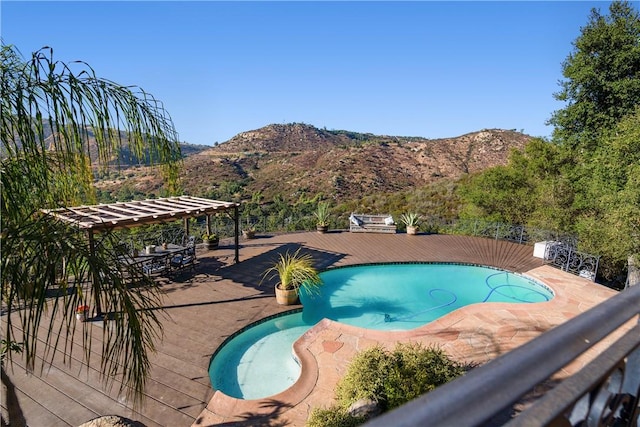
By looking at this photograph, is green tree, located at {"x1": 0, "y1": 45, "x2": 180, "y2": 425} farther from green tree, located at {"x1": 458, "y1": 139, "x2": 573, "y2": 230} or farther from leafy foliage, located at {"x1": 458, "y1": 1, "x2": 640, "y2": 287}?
green tree, located at {"x1": 458, "y1": 139, "x2": 573, "y2": 230}

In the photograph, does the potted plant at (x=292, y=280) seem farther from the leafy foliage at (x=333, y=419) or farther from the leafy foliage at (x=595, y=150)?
the leafy foliage at (x=595, y=150)

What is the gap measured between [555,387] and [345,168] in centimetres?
4465

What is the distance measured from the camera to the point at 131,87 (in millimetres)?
2695

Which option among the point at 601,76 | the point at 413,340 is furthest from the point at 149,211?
the point at 601,76

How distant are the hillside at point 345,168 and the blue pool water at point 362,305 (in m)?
26.3

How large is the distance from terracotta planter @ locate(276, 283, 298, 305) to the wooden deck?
185 millimetres

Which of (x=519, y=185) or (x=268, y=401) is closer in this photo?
(x=268, y=401)

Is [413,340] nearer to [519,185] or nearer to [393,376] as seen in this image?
[393,376]

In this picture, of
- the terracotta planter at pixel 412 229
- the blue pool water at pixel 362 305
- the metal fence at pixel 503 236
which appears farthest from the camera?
the terracotta planter at pixel 412 229

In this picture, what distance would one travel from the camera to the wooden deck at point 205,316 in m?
4.69

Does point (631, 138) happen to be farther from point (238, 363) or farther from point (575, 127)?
point (238, 363)

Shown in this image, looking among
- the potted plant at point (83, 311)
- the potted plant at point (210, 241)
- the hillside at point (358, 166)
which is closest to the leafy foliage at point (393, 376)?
the potted plant at point (83, 311)

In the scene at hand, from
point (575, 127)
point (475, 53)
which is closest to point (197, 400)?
point (575, 127)

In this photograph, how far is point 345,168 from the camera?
4481 cm
